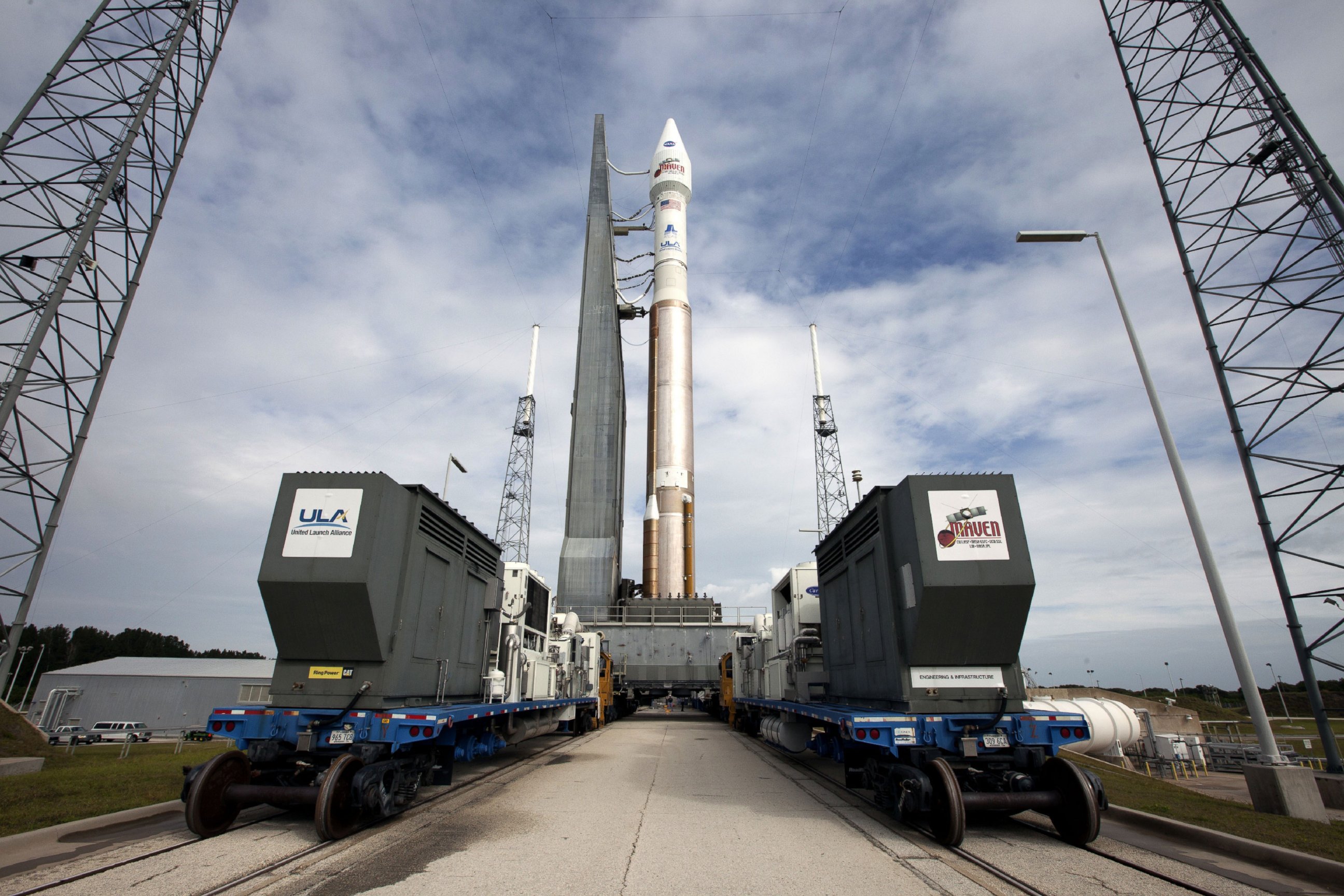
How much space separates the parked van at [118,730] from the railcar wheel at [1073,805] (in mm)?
36366

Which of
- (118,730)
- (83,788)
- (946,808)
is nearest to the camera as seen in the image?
(946,808)

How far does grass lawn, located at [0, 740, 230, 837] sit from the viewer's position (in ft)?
22.5

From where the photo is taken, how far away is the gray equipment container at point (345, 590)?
24.5ft

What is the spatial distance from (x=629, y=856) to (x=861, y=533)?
5.54 metres

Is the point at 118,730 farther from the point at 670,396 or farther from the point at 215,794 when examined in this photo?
the point at 215,794

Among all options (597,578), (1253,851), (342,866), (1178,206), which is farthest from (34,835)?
(597,578)

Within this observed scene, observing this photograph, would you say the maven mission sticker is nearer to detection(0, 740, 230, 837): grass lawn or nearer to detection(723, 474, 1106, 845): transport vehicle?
detection(723, 474, 1106, 845): transport vehicle

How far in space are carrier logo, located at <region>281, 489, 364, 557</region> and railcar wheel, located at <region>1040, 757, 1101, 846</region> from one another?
8.13 m

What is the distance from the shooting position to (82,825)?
6512 mm

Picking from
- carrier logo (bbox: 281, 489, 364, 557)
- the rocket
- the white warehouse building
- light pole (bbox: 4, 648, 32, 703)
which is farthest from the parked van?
carrier logo (bbox: 281, 489, 364, 557)

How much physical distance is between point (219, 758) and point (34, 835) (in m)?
1.48

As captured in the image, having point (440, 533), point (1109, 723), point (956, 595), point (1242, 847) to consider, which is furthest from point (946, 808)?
point (1109, 723)

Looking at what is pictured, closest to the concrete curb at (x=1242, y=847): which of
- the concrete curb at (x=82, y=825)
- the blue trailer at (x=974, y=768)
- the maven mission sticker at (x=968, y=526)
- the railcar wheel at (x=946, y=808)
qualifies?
the blue trailer at (x=974, y=768)

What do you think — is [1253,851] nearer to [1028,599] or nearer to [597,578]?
[1028,599]
